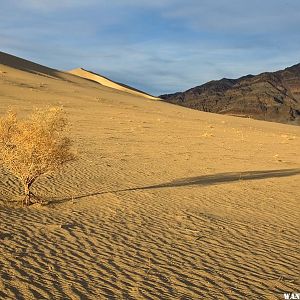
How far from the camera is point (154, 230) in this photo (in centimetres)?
904

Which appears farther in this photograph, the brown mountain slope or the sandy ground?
the brown mountain slope

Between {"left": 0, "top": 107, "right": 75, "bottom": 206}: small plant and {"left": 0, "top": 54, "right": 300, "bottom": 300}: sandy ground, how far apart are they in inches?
30.5

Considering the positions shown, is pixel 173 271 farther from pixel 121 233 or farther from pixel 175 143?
pixel 175 143

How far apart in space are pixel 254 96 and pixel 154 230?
359 ft

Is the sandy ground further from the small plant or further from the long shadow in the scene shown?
the small plant

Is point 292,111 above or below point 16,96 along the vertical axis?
above

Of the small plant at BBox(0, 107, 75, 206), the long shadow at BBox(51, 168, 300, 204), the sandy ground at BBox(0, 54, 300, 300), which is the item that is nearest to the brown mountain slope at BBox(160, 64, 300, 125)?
the long shadow at BBox(51, 168, 300, 204)

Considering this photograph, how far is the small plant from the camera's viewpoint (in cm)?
1058

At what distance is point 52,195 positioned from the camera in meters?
11.7

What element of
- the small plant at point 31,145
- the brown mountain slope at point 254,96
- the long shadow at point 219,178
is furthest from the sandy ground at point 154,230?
the brown mountain slope at point 254,96

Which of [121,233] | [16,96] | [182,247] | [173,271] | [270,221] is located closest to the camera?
[173,271]

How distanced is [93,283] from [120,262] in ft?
3.14

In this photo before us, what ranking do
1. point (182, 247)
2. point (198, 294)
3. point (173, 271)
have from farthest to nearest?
point (182, 247)
point (173, 271)
point (198, 294)

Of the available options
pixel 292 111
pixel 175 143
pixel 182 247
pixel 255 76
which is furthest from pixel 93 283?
pixel 255 76
